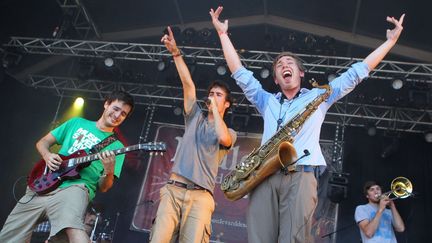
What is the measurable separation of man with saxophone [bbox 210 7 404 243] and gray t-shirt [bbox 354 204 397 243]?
3332mm

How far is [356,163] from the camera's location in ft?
28.2

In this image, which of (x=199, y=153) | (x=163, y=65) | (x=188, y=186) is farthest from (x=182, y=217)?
(x=163, y=65)

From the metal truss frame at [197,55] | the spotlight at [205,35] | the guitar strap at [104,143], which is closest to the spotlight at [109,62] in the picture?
the metal truss frame at [197,55]

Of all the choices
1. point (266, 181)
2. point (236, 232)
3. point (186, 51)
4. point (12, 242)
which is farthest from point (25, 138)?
point (266, 181)

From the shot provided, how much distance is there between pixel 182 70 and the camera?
363 cm

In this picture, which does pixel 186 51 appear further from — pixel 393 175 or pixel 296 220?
pixel 296 220

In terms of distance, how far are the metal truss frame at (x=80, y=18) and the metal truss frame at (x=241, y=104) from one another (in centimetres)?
121

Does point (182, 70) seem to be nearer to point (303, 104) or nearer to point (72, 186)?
point (303, 104)

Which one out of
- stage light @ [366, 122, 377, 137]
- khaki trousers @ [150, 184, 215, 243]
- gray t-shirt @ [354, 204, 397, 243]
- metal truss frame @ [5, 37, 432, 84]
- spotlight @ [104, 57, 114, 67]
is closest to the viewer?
khaki trousers @ [150, 184, 215, 243]

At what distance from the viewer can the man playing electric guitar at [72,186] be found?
3.22m

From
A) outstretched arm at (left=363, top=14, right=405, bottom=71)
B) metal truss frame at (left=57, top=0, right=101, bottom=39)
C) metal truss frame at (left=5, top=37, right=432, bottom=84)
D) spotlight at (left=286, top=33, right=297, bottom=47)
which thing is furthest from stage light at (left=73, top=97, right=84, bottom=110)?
outstretched arm at (left=363, top=14, right=405, bottom=71)

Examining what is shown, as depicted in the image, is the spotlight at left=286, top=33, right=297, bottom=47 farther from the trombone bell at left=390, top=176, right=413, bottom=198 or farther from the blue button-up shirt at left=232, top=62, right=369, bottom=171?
the blue button-up shirt at left=232, top=62, right=369, bottom=171

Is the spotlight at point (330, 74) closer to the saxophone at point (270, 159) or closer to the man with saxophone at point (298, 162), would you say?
the man with saxophone at point (298, 162)

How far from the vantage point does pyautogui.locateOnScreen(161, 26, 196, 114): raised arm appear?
3.56 meters
